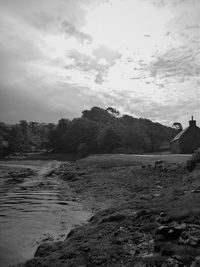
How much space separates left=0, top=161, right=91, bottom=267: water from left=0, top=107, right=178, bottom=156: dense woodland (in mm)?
79888

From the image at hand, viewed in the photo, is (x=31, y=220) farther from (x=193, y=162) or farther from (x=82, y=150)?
(x=82, y=150)

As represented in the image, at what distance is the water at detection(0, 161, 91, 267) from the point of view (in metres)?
16.8

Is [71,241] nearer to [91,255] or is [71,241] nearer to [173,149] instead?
[91,255]

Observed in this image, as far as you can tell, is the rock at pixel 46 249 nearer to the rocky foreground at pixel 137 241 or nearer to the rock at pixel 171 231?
the rocky foreground at pixel 137 241

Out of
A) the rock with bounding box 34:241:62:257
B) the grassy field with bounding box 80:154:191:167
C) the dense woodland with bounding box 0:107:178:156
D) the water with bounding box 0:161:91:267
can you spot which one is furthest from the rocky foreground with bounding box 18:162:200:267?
the dense woodland with bounding box 0:107:178:156

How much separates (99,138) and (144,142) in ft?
61.8

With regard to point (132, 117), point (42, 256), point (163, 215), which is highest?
point (132, 117)

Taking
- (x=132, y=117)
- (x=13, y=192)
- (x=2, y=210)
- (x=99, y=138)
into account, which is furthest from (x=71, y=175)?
(x=132, y=117)

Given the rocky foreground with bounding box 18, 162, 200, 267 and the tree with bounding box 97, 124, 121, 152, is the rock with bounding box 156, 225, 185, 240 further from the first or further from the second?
the tree with bounding box 97, 124, 121, 152

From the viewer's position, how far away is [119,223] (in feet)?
57.0

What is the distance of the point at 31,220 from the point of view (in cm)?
2283

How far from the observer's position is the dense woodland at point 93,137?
120 metres

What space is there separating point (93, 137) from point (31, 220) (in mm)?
113024

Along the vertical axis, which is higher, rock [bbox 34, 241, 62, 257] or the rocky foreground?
the rocky foreground
